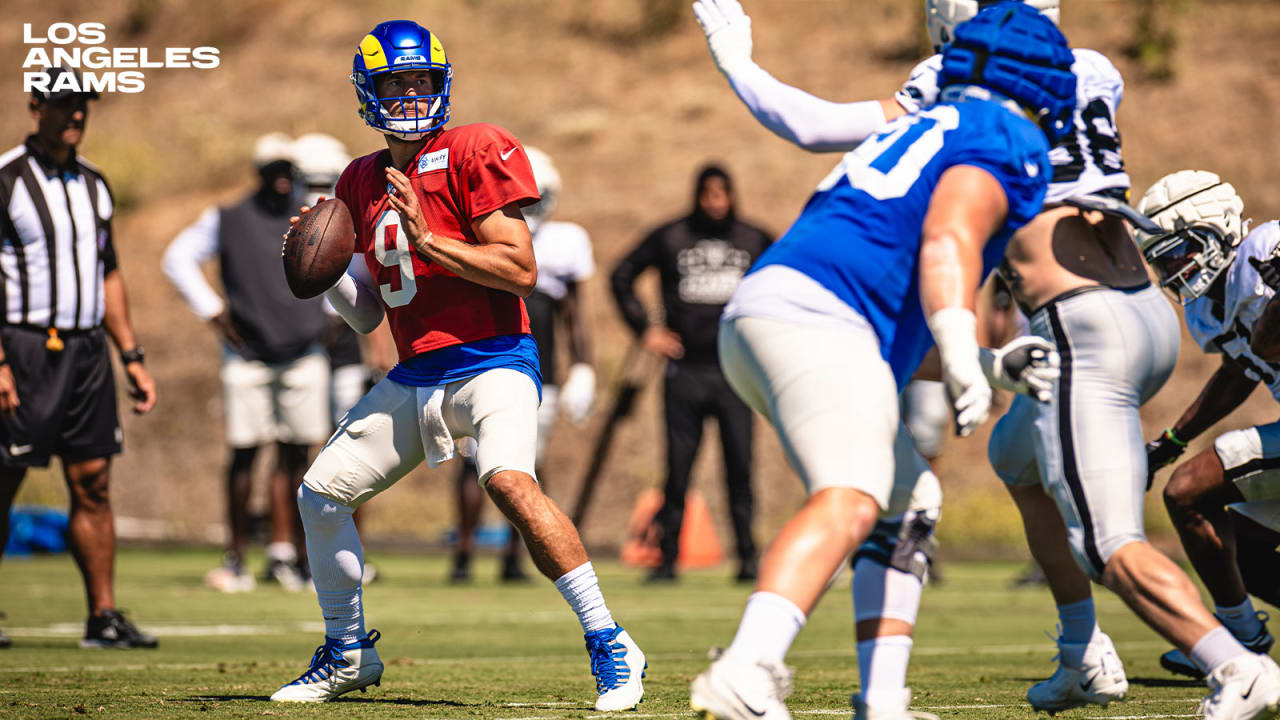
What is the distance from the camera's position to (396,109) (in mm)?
5473

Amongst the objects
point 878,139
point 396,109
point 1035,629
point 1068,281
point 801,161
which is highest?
point 801,161

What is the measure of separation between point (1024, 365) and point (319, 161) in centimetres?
822

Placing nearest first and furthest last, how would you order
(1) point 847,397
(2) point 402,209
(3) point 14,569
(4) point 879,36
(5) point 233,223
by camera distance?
(1) point 847,397, (2) point 402,209, (5) point 233,223, (3) point 14,569, (4) point 879,36

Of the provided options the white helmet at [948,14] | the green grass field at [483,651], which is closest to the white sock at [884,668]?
the green grass field at [483,651]

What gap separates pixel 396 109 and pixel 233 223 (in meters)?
6.47

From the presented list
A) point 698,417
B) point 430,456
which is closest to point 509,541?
point 698,417

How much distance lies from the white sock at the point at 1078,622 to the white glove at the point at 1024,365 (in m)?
1.43

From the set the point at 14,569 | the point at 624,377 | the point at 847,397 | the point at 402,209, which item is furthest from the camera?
the point at 624,377

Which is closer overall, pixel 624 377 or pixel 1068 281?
pixel 1068 281

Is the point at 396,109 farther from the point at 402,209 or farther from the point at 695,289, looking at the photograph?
the point at 695,289

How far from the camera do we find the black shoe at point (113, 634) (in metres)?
7.24

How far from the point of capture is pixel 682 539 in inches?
592

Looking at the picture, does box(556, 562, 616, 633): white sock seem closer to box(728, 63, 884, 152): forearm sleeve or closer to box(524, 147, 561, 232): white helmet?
box(728, 63, 884, 152): forearm sleeve

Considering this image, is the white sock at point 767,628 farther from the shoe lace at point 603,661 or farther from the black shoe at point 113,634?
the black shoe at point 113,634
